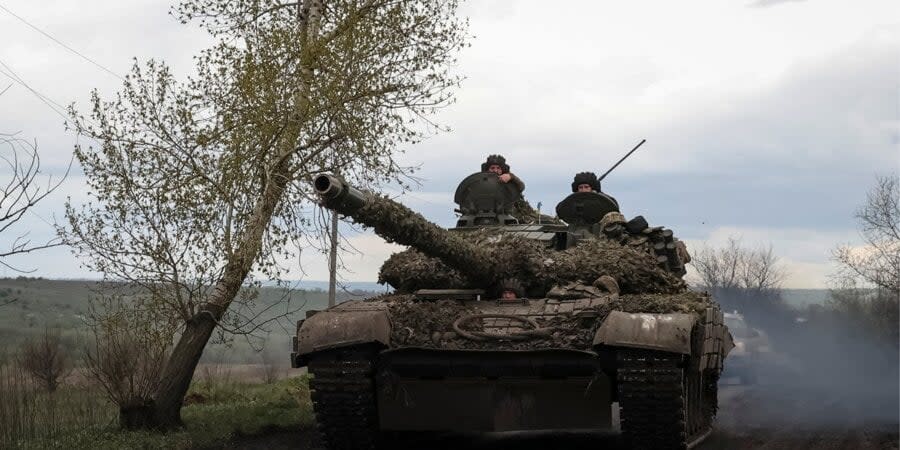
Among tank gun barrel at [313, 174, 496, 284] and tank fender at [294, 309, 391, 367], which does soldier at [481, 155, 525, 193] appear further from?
tank fender at [294, 309, 391, 367]

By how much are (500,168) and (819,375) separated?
1370 centimetres

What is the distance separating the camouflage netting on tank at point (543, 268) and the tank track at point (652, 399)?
73.4 inches

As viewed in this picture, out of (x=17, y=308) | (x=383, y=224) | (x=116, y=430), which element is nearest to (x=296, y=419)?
(x=116, y=430)

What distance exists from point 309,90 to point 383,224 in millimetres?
5358

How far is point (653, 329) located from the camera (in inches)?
445

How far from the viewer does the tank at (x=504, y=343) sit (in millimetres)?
11367

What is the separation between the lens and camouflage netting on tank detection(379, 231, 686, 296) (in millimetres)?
13328

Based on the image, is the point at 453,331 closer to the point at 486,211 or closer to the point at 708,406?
the point at 486,211

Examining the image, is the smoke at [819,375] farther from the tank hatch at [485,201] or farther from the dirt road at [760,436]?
the tank hatch at [485,201]

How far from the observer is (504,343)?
38.9 ft

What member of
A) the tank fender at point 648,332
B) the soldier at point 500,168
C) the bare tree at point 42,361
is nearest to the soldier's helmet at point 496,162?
the soldier at point 500,168

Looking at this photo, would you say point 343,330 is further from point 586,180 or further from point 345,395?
point 586,180

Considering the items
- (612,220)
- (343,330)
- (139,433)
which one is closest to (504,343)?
(343,330)

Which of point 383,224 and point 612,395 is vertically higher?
point 383,224
